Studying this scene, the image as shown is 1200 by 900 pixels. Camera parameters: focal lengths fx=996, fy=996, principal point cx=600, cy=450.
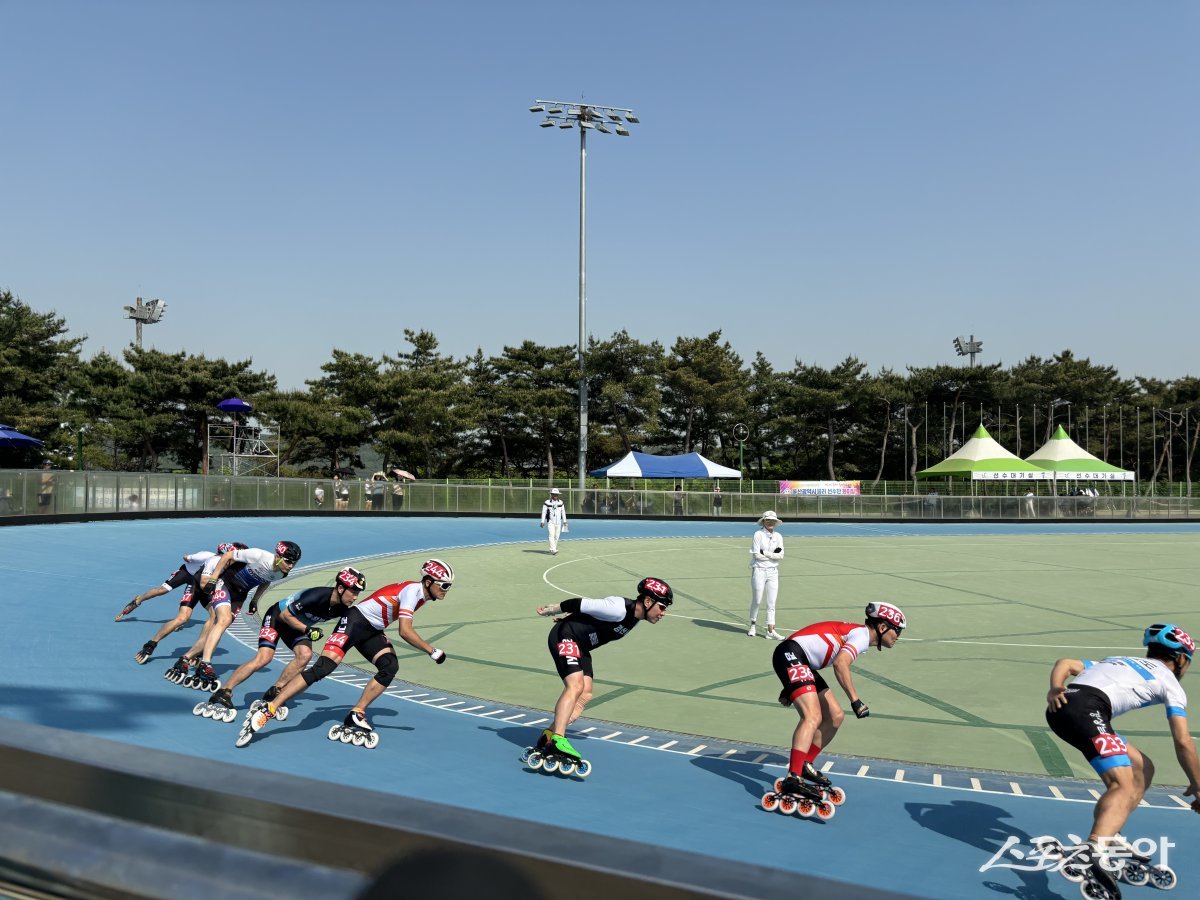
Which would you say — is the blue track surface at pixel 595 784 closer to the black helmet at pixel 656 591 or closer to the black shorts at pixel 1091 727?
the black shorts at pixel 1091 727

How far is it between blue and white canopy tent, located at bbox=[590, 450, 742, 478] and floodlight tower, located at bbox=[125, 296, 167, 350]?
2240 inches

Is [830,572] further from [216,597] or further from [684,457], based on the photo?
[684,457]

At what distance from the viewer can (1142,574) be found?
80.0 feet

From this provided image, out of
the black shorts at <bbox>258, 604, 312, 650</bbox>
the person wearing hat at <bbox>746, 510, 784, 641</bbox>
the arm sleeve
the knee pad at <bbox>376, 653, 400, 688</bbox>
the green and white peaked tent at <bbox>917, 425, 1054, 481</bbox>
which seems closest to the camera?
the arm sleeve

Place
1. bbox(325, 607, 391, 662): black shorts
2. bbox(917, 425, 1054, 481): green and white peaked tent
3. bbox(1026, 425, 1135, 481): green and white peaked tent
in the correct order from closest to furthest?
1. bbox(325, 607, 391, 662): black shorts
2. bbox(917, 425, 1054, 481): green and white peaked tent
3. bbox(1026, 425, 1135, 481): green and white peaked tent

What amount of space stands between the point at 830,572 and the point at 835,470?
64.9 meters

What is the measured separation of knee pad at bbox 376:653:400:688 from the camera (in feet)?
28.1

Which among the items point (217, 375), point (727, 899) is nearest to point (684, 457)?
point (217, 375)

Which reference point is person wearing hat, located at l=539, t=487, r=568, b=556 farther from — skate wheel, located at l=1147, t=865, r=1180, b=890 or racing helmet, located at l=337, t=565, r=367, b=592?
skate wheel, located at l=1147, t=865, r=1180, b=890

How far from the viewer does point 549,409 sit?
238 ft

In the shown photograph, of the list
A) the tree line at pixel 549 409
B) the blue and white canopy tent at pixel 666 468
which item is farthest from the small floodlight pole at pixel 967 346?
the blue and white canopy tent at pixel 666 468

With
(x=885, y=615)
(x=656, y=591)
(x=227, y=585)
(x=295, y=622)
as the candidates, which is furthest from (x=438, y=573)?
(x=885, y=615)

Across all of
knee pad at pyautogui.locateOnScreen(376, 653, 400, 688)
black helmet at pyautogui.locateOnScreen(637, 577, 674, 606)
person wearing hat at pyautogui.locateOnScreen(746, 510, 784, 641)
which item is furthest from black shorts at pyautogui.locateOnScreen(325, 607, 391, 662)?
person wearing hat at pyautogui.locateOnScreen(746, 510, 784, 641)

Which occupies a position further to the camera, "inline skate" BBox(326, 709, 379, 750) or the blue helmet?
"inline skate" BBox(326, 709, 379, 750)
